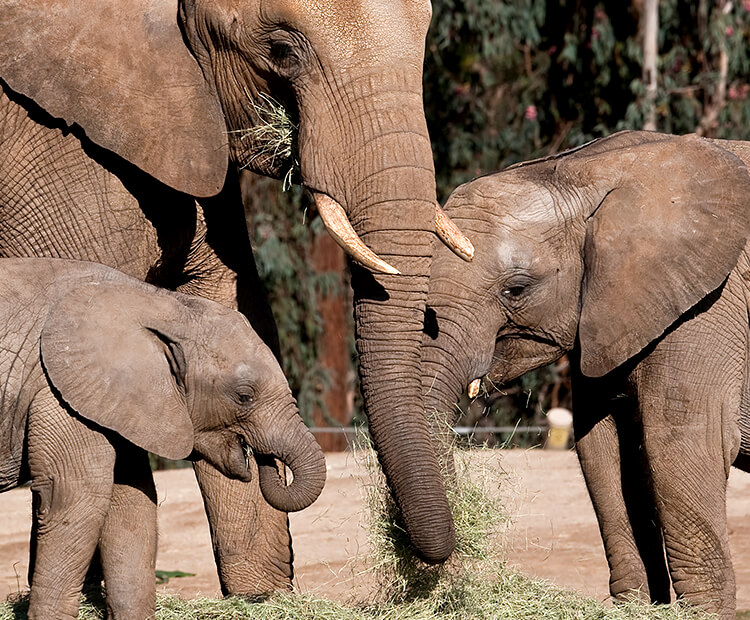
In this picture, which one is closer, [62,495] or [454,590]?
[62,495]

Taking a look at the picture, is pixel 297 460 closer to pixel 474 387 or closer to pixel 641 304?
pixel 474 387

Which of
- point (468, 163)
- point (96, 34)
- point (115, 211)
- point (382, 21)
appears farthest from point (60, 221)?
point (468, 163)

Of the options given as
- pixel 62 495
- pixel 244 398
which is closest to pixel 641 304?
pixel 244 398

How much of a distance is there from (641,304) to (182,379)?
1798 mm

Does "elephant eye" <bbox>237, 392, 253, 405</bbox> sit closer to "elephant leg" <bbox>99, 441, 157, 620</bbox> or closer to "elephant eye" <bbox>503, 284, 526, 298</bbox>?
"elephant leg" <bbox>99, 441, 157, 620</bbox>

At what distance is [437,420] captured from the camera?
6.05 metres

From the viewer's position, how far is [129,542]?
226 inches

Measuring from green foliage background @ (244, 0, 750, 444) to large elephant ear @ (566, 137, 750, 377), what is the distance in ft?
21.8

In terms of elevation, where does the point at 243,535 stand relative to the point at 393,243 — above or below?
below

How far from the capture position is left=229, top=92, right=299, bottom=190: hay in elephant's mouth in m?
5.97

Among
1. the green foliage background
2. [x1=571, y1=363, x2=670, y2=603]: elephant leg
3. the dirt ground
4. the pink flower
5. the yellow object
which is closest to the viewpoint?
[x1=571, y1=363, x2=670, y2=603]: elephant leg

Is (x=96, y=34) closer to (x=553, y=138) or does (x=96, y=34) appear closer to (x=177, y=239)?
(x=177, y=239)

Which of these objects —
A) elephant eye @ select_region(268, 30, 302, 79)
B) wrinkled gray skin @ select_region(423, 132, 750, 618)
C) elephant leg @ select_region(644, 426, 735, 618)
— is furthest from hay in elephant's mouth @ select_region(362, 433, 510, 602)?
elephant eye @ select_region(268, 30, 302, 79)

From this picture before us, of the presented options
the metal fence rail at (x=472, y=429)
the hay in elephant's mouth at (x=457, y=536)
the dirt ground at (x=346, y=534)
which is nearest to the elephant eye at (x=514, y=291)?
the metal fence rail at (x=472, y=429)
